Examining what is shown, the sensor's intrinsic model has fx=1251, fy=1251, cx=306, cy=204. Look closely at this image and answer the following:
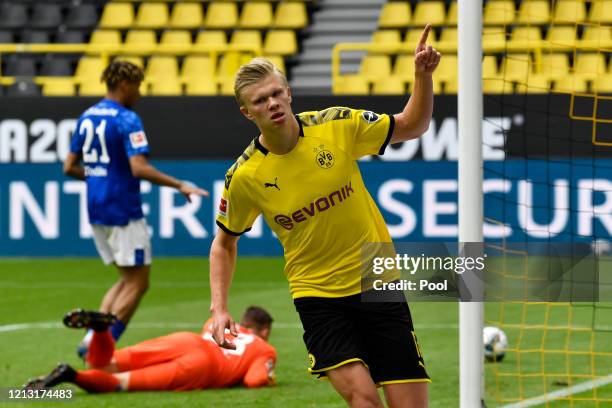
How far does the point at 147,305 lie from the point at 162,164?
4538 mm

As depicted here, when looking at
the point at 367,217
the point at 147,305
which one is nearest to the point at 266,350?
the point at 367,217

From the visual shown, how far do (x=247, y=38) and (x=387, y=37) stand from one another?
2.37 metres

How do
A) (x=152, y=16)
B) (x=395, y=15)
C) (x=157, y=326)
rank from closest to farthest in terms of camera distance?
(x=157, y=326), (x=395, y=15), (x=152, y=16)

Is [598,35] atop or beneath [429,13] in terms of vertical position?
beneath

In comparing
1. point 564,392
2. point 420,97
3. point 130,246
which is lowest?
point 564,392

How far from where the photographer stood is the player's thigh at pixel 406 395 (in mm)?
5180

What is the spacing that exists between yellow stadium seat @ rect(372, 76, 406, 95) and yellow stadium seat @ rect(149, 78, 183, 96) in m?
3.03

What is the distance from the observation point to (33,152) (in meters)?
16.9

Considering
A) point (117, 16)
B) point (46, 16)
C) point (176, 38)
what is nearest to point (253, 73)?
point (176, 38)

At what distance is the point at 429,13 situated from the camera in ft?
68.1

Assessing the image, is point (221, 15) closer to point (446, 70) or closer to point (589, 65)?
point (446, 70)

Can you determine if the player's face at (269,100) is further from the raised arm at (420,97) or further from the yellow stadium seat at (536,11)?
the yellow stadium seat at (536,11)

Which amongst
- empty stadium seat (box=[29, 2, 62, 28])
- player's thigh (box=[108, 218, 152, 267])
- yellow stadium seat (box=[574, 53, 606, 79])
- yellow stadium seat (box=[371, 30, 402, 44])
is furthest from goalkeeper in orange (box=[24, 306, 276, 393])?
empty stadium seat (box=[29, 2, 62, 28])

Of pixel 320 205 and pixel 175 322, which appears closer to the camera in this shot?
pixel 320 205
